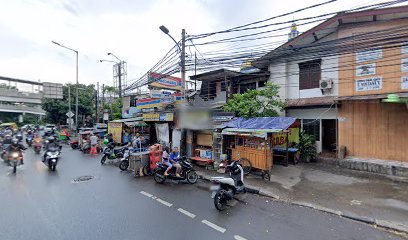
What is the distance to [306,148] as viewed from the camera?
41.3 feet

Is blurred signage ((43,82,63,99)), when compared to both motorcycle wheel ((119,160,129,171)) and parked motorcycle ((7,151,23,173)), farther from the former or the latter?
motorcycle wheel ((119,160,129,171))

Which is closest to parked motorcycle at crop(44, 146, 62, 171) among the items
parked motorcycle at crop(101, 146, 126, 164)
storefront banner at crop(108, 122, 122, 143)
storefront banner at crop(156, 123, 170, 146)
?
parked motorcycle at crop(101, 146, 126, 164)

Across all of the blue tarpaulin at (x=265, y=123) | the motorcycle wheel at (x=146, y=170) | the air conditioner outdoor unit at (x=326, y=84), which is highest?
the air conditioner outdoor unit at (x=326, y=84)

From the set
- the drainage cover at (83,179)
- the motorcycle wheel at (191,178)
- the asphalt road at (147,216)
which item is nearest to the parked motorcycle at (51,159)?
the asphalt road at (147,216)

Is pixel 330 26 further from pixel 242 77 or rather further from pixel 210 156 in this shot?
pixel 210 156

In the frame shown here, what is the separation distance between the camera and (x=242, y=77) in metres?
16.1

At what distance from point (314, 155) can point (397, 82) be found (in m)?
5.34

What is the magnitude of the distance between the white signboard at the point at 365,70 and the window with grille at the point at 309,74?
6.87 ft

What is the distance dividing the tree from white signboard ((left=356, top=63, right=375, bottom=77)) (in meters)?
4.07

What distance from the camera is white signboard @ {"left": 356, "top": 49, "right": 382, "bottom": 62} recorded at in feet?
34.1

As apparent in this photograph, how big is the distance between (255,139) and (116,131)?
1588cm

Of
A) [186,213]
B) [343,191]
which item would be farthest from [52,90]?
[343,191]

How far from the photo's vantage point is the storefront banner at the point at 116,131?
20.8 metres

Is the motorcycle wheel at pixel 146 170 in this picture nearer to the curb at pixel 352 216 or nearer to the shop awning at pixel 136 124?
the curb at pixel 352 216
